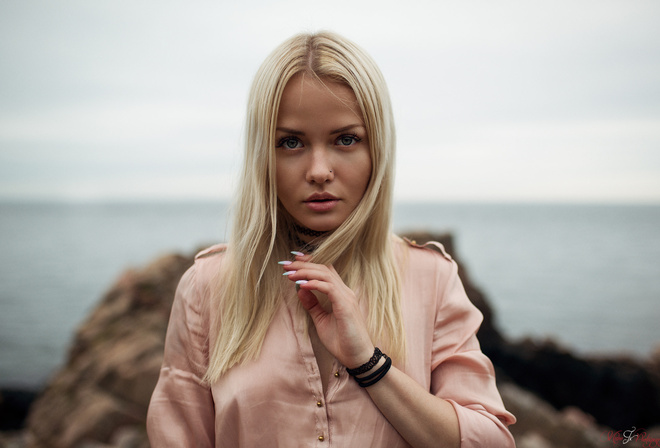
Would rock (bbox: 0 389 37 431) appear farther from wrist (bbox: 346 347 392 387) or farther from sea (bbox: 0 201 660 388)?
wrist (bbox: 346 347 392 387)

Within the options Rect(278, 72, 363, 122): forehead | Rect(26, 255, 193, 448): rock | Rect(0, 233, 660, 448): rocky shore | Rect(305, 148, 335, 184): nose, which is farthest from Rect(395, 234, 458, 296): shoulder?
Rect(26, 255, 193, 448): rock

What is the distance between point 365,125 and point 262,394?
956 mm

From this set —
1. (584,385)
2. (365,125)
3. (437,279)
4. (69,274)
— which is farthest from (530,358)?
(69,274)

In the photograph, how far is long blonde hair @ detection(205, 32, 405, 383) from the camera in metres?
1.58

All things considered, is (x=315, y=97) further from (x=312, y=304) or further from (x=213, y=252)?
(x=213, y=252)

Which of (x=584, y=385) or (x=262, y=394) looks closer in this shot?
(x=262, y=394)

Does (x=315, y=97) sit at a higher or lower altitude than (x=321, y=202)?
higher

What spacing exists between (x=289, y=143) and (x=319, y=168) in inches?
6.2

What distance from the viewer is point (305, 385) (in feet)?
5.25

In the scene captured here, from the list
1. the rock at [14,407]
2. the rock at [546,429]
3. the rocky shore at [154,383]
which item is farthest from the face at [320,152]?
the rock at [14,407]

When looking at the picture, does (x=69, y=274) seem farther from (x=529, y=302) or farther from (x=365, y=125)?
(x=365, y=125)

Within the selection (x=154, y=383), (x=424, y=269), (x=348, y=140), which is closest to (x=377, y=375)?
(x=424, y=269)

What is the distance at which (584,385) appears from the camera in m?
6.77

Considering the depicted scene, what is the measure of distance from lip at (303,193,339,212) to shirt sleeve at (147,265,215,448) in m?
0.55
